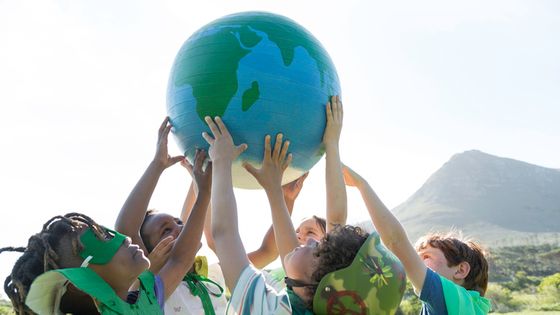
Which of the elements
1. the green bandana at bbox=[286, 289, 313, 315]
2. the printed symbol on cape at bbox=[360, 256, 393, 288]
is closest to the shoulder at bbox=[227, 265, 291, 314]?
the green bandana at bbox=[286, 289, 313, 315]

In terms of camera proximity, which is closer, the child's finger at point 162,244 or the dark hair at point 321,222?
the child's finger at point 162,244

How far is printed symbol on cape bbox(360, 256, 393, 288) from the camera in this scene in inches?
97.0

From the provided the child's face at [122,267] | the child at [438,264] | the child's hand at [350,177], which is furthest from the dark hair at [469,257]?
the child's face at [122,267]

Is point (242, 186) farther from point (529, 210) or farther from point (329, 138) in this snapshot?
point (529, 210)

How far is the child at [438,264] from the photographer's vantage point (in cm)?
334

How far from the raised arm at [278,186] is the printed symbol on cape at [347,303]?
870 millimetres

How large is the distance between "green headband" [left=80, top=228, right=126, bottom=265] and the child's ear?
6.86 feet

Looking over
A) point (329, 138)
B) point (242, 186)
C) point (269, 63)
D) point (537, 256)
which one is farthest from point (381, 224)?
point (537, 256)

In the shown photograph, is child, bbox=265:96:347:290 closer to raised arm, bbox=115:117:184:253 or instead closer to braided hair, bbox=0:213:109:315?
raised arm, bbox=115:117:184:253

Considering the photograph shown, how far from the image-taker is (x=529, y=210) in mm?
146625

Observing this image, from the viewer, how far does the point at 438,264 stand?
3.80m

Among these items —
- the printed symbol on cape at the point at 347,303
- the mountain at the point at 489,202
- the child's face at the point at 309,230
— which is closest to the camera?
the printed symbol on cape at the point at 347,303

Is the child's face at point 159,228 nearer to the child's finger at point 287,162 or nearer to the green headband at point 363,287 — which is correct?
the child's finger at point 287,162

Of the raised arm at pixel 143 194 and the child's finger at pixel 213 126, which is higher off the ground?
the child's finger at pixel 213 126
